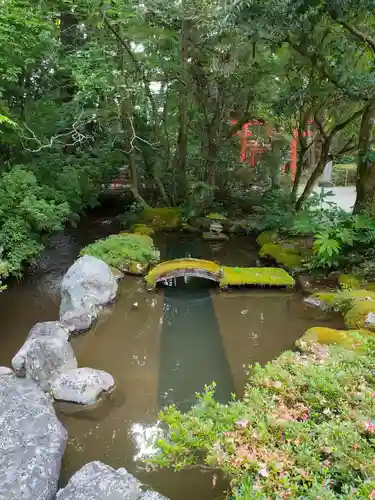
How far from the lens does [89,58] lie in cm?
929

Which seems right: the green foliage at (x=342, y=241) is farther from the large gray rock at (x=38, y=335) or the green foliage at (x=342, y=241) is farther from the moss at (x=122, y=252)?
the large gray rock at (x=38, y=335)

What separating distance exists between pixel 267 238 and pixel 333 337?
5.52 meters

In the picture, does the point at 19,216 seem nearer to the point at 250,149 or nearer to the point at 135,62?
the point at 135,62

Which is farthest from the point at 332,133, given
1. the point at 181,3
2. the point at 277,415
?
the point at 277,415

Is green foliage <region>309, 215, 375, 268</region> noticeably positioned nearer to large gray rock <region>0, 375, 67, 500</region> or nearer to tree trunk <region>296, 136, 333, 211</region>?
tree trunk <region>296, 136, 333, 211</region>

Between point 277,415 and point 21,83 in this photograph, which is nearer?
point 277,415

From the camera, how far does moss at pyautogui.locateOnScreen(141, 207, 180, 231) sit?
12484mm

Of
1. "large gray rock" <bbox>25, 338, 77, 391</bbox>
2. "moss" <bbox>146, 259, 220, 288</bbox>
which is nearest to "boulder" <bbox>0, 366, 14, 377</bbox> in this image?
"large gray rock" <bbox>25, 338, 77, 391</bbox>

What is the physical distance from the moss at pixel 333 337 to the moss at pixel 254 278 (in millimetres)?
2261

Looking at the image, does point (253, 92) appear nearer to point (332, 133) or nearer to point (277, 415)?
point (332, 133)

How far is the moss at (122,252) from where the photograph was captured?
9.06 meters

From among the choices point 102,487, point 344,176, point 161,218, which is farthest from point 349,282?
point 344,176

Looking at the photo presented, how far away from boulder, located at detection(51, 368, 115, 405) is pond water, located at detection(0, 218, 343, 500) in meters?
0.13

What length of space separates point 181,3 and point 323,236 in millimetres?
6204
